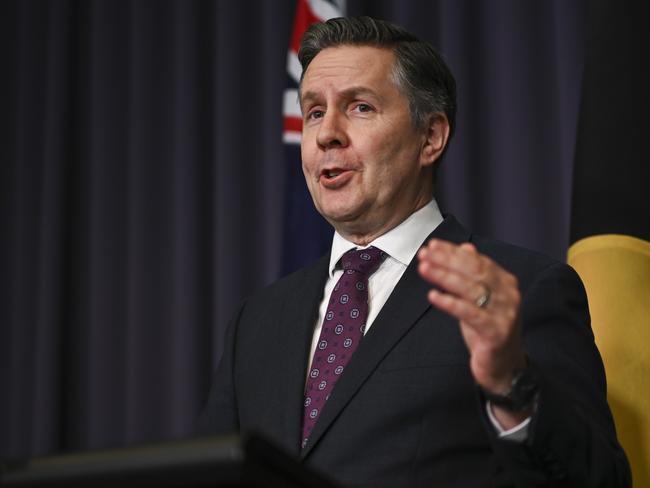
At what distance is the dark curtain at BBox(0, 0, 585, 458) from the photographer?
315cm

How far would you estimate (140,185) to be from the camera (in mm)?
3340

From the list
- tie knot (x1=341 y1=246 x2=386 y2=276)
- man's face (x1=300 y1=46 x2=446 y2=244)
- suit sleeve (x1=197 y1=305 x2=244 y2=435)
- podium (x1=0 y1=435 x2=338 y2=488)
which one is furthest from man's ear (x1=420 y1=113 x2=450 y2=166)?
podium (x1=0 y1=435 x2=338 y2=488)

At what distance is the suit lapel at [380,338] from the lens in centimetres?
158

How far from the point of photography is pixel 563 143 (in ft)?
9.07

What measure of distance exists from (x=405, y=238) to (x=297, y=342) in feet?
1.01

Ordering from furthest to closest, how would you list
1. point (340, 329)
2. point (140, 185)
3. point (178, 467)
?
1. point (140, 185)
2. point (340, 329)
3. point (178, 467)

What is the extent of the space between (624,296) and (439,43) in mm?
1252

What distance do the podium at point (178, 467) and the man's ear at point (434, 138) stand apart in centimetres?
127

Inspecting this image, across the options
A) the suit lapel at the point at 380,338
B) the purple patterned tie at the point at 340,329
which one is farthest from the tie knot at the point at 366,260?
the suit lapel at the point at 380,338

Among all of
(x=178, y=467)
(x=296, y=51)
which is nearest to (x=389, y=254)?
(x=178, y=467)

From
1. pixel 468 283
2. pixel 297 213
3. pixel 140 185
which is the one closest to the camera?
pixel 468 283

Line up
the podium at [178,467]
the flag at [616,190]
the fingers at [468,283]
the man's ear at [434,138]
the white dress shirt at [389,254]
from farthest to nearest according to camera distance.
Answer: the man's ear at [434,138], the flag at [616,190], the white dress shirt at [389,254], the fingers at [468,283], the podium at [178,467]

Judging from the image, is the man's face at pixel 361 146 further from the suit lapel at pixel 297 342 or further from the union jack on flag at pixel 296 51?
the union jack on flag at pixel 296 51

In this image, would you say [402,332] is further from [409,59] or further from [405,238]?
[409,59]
